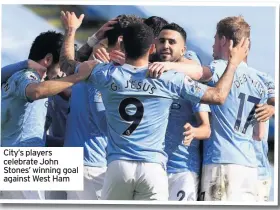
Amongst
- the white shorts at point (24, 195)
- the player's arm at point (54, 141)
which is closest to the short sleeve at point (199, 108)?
the player's arm at point (54, 141)

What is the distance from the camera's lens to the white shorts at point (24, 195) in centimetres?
868

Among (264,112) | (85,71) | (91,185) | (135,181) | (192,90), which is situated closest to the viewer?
(135,181)

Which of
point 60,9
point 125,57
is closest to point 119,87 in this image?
point 125,57

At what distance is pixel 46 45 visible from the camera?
8750 mm

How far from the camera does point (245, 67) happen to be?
872 cm

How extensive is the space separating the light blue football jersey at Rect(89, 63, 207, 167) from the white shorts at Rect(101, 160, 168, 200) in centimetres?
10

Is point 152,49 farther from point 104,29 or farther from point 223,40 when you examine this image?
point 223,40

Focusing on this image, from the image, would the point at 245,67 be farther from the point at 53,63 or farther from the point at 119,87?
the point at 53,63

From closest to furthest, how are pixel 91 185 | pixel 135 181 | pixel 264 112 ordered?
pixel 135 181 → pixel 91 185 → pixel 264 112

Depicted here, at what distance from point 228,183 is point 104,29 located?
5.64ft

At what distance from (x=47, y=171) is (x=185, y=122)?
1273mm

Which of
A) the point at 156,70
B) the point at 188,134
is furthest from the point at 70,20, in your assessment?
the point at 188,134
